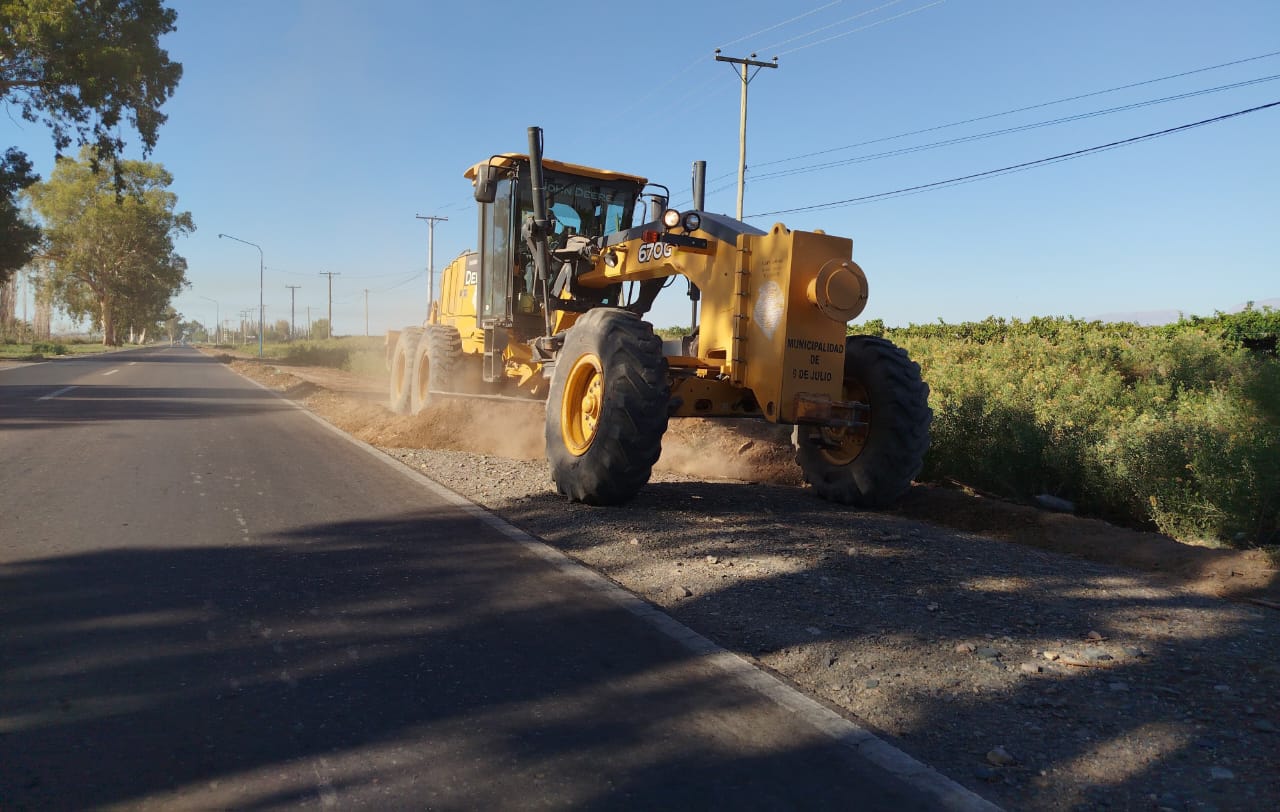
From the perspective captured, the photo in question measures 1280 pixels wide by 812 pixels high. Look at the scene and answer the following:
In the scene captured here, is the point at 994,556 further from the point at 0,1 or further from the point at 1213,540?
the point at 0,1

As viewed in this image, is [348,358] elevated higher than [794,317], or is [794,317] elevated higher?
[794,317]

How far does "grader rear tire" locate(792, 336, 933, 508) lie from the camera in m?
7.67

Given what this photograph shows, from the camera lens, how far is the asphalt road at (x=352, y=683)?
290cm

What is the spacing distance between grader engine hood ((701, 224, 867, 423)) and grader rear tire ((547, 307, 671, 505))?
84 centimetres

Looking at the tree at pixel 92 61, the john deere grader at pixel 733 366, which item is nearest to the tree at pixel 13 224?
the tree at pixel 92 61

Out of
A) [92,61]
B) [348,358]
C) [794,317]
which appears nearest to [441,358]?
[794,317]

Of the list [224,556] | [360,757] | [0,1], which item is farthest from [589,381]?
[0,1]

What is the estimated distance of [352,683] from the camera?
12.1 ft

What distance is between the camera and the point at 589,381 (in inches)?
320

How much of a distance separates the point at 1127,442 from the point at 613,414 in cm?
510

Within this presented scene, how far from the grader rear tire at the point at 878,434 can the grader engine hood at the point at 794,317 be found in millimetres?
548

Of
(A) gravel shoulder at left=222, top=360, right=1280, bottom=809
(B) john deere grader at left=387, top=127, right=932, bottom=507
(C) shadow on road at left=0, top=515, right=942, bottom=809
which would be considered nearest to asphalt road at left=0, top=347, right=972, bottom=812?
(C) shadow on road at left=0, top=515, right=942, bottom=809

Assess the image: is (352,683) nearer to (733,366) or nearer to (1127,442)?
(733,366)

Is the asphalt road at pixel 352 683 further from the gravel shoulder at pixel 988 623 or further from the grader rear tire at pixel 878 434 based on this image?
the grader rear tire at pixel 878 434
